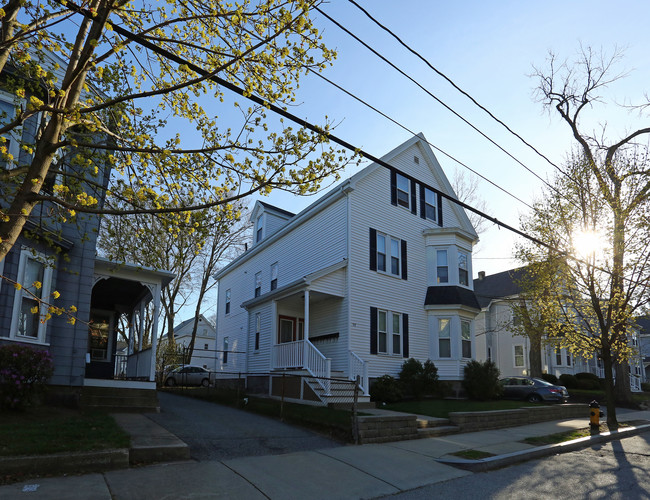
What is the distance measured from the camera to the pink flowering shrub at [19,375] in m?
8.69

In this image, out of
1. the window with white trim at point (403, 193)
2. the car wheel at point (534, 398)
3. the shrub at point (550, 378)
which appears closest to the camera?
the window with white trim at point (403, 193)

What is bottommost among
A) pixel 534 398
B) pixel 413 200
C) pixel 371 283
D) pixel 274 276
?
pixel 534 398

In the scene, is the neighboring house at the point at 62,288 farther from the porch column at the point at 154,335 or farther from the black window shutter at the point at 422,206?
the black window shutter at the point at 422,206

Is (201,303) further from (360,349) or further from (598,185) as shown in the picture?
(598,185)

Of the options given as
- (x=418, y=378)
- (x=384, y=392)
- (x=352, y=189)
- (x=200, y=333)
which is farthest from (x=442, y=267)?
(x=200, y=333)

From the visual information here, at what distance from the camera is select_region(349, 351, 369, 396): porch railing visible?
50.4 feet

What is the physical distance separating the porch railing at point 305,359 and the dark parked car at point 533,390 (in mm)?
10173

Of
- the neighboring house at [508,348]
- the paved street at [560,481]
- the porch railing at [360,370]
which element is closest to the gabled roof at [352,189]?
the porch railing at [360,370]

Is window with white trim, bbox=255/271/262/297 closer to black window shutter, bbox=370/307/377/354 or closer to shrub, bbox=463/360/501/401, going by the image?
black window shutter, bbox=370/307/377/354

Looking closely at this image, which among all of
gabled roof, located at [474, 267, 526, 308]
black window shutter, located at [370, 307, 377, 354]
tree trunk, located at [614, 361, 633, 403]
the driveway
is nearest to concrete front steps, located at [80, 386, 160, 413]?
the driveway

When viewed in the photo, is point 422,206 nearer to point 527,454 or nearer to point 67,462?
point 527,454

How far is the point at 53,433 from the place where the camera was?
741cm

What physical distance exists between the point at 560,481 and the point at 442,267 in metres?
13.3

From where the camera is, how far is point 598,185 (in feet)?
53.0
